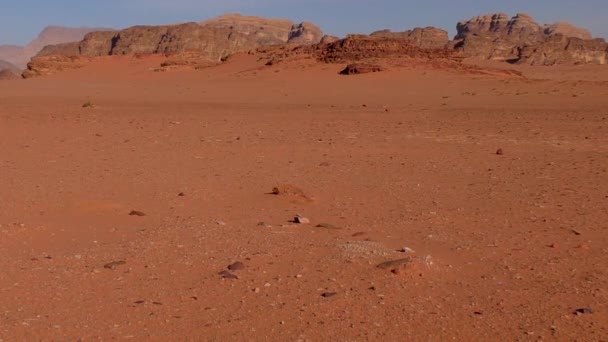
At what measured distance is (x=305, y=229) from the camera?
6.54m

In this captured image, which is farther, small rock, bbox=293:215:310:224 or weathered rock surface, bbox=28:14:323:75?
weathered rock surface, bbox=28:14:323:75

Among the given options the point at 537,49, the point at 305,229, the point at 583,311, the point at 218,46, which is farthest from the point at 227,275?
the point at 537,49

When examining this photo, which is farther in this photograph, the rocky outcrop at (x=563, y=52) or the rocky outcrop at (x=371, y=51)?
the rocky outcrop at (x=563, y=52)

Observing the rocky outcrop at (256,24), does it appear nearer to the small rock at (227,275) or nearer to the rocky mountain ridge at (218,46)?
the rocky mountain ridge at (218,46)

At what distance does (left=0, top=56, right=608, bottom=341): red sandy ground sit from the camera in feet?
14.2

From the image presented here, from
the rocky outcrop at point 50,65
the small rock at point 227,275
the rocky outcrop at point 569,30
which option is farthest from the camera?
the rocky outcrop at point 569,30

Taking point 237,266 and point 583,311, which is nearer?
point 583,311

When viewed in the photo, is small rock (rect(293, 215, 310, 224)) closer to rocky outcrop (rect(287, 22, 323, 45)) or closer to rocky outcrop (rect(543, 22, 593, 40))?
rocky outcrop (rect(287, 22, 323, 45))

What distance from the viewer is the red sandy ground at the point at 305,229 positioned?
4332mm

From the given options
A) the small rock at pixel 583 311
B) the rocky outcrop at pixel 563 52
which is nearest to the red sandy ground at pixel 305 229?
the small rock at pixel 583 311

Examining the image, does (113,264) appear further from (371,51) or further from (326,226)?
(371,51)

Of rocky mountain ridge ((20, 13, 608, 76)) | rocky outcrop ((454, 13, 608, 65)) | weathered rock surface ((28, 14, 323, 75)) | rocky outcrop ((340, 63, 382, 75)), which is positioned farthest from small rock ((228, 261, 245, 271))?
rocky outcrop ((454, 13, 608, 65))

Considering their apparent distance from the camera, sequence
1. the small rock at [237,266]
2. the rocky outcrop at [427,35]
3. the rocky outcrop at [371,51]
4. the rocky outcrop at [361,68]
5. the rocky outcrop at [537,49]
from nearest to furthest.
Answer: the small rock at [237,266]
the rocky outcrop at [361,68]
the rocky outcrop at [371,51]
the rocky outcrop at [537,49]
the rocky outcrop at [427,35]

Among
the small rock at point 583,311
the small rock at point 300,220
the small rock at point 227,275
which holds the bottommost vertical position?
the small rock at point 300,220
